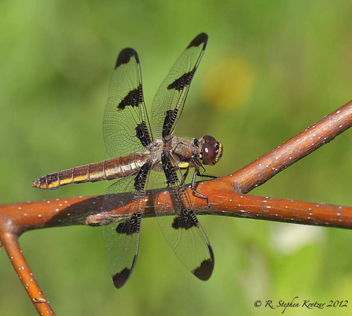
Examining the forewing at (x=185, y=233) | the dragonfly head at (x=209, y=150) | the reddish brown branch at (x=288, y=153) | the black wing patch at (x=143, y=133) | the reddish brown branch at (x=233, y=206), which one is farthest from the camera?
the black wing patch at (x=143, y=133)

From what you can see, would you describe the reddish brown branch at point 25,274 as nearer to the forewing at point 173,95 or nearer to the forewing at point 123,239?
the forewing at point 123,239

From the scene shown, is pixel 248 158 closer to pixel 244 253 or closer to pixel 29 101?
pixel 244 253

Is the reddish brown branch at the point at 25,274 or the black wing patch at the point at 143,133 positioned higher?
the black wing patch at the point at 143,133

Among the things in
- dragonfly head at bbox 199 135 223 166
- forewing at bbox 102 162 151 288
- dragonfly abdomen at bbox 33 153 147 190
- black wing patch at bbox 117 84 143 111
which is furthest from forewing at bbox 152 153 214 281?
black wing patch at bbox 117 84 143 111

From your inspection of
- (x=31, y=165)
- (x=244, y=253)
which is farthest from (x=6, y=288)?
(x=244, y=253)

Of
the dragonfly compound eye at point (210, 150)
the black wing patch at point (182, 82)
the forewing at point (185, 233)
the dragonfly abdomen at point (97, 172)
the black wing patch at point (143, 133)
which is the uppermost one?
the black wing patch at point (182, 82)

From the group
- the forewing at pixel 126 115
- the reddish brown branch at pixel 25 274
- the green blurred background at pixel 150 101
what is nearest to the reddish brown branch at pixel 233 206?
the reddish brown branch at pixel 25 274
